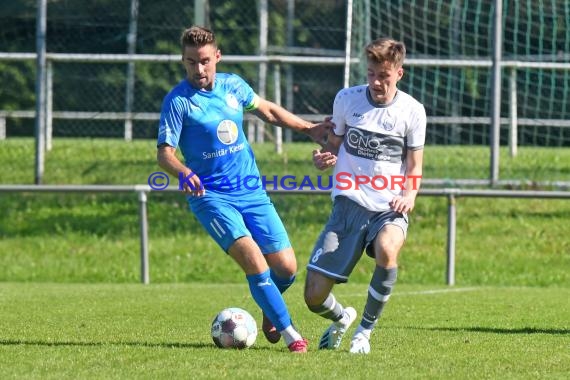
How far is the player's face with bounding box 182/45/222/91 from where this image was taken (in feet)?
24.1

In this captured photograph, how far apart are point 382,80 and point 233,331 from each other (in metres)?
1.74

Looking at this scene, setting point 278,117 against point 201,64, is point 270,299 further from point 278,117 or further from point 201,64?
point 201,64

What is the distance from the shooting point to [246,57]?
15.3m

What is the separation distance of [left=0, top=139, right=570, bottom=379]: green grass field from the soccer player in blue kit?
0.46 meters

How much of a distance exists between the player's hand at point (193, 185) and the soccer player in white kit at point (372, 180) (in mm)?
708

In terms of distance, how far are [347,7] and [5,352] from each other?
9957mm

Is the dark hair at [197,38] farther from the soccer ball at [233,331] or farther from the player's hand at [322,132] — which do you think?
the soccer ball at [233,331]

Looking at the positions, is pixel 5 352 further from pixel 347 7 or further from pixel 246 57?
pixel 347 7

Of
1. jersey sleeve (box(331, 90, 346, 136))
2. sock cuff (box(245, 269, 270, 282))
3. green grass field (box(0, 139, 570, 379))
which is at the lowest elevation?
green grass field (box(0, 139, 570, 379))

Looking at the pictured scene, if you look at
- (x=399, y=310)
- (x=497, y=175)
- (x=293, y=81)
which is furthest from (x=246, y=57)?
(x=399, y=310)

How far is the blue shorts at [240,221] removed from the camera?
7309 mm

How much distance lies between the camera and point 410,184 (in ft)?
23.3

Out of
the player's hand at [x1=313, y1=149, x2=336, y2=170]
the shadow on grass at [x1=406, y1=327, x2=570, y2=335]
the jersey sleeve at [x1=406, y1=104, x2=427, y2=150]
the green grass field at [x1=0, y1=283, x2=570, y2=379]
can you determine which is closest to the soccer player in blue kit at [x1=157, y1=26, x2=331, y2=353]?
the player's hand at [x1=313, y1=149, x2=336, y2=170]

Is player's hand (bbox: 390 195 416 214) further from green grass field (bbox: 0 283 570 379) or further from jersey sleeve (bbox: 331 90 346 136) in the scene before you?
green grass field (bbox: 0 283 570 379)
